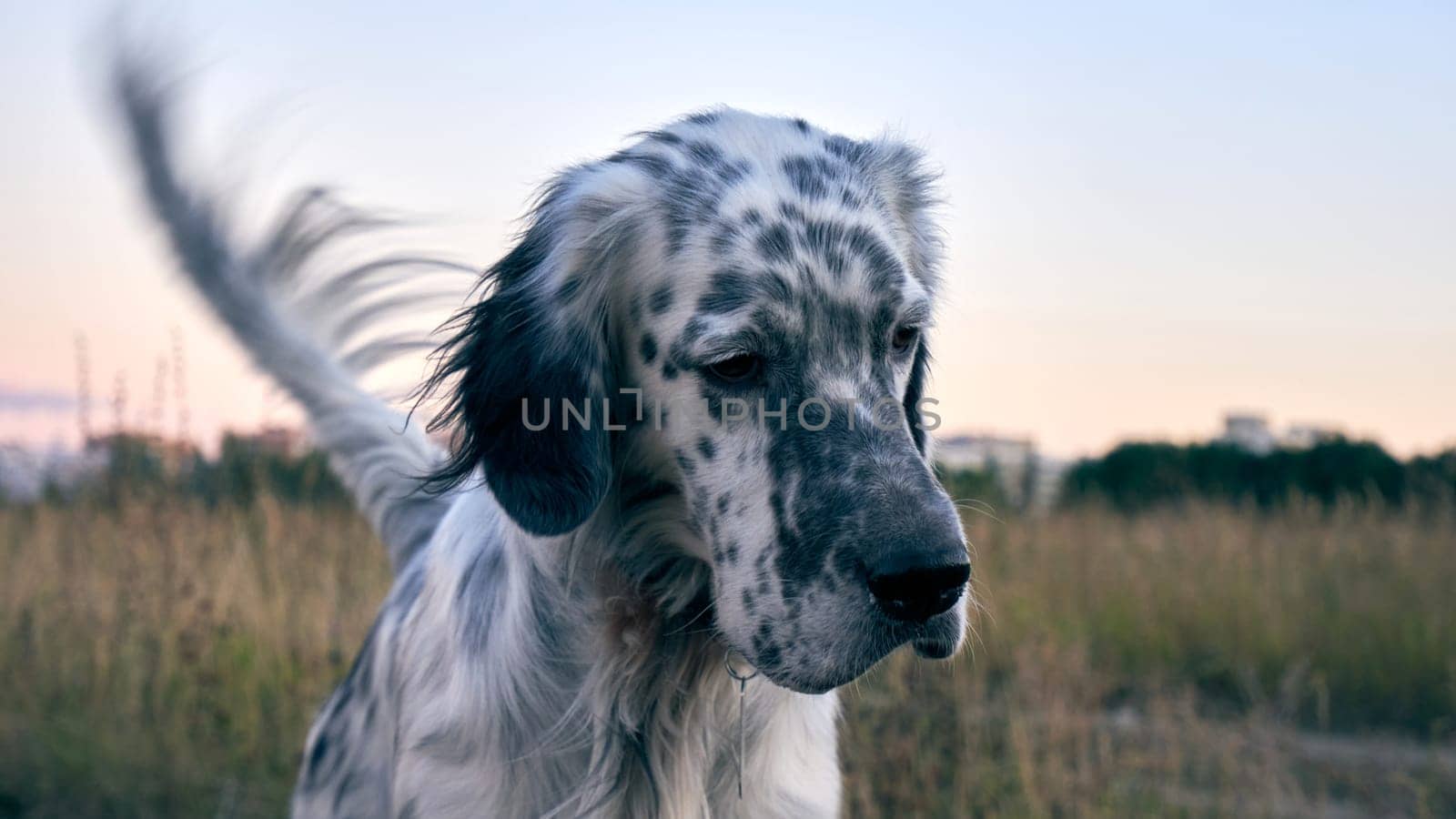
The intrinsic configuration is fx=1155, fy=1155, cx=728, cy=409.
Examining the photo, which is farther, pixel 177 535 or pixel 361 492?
pixel 177 535

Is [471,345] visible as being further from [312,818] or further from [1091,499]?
[1091,499]

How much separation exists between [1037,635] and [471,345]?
412cm

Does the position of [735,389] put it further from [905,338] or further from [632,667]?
[632,667]

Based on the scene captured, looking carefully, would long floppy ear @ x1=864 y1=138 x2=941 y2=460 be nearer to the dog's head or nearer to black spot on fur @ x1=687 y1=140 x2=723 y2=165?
the dog's head

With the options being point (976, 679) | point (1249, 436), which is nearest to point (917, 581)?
point (976, 679)

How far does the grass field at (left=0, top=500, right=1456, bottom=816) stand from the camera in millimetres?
3926

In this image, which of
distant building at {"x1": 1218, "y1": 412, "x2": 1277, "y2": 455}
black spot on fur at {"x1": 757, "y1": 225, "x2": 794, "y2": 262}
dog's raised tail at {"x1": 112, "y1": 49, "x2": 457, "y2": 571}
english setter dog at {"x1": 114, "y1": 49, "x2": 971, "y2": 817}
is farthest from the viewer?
distant building at {"x1": 1218, "y1": 412, "x2": 1277, "y2": 455}

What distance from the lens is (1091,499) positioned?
11070 mm

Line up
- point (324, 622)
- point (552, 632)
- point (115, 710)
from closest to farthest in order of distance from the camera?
point (552, 632) → point (115, 710) → point (324, 622)

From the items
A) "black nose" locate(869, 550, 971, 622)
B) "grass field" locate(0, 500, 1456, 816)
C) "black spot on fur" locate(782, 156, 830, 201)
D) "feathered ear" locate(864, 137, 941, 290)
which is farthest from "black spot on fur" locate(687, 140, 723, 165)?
"grass field" locate(0, 500, 1456, 816)

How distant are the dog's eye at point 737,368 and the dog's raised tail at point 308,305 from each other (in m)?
1.37

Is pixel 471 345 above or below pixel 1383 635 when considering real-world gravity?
above

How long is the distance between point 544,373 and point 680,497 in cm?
34

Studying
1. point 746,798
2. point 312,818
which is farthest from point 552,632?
point 312,818
